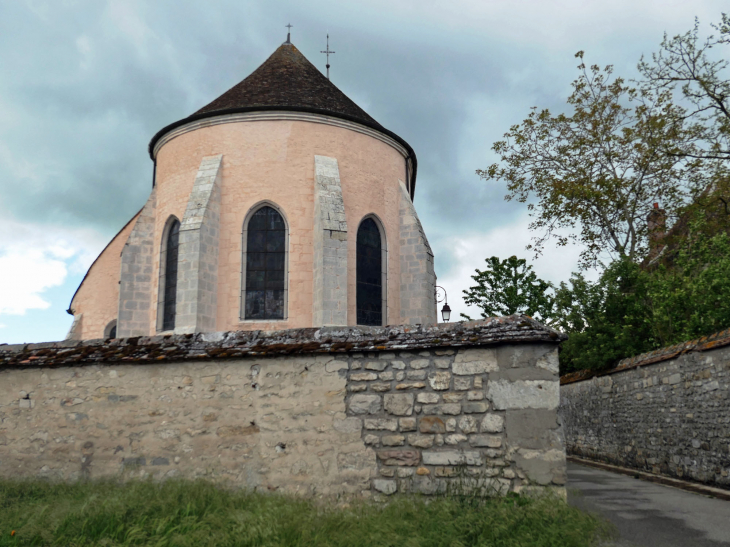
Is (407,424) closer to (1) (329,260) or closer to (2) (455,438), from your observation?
(2) (455,438)

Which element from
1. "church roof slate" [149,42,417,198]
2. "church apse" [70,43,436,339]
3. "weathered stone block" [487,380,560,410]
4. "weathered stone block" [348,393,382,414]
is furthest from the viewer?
"church roof slate" [149,42,417,198]

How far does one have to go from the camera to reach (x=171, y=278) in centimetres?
1449

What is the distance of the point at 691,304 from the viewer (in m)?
12.8

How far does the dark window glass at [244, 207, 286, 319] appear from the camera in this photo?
13.6 metres

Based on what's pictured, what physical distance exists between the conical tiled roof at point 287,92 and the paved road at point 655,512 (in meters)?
10.3

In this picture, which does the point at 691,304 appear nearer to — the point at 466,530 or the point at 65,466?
the point at 466,530

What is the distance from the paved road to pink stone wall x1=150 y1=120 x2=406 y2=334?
6697 mm

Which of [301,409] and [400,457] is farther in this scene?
[301,409]

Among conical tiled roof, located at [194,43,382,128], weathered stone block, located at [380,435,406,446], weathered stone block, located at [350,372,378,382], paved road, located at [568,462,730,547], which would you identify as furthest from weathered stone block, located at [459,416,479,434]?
conical tiled roof, located at [194,43,382,128]

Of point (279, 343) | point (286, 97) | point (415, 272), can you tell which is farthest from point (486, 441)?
point (286, 97)

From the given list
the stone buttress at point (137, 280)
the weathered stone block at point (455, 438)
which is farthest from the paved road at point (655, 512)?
the stone buttress at point (137, 280)

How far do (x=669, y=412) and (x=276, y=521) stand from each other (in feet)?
27.5

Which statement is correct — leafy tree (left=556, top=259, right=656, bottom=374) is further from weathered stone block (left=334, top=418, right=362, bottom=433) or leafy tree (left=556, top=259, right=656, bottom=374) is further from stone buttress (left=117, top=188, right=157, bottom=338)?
stone buttress (left=117, top=188, right=157, bottom=338)

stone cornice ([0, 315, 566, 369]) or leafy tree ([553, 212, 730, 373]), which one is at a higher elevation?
leafy tree ([553, 212, 730, 373])
